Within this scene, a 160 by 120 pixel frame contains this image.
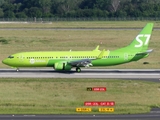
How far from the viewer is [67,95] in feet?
160

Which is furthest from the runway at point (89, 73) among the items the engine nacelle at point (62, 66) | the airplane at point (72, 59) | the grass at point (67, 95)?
the grass at point (67, 95)

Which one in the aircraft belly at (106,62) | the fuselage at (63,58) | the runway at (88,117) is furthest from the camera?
the aircraft belly at (106,62)

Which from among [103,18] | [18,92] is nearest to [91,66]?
[18,92]

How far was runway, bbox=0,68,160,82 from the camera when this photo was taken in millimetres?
60156

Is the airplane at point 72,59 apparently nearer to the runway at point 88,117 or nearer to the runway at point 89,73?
the runway at point 89,73

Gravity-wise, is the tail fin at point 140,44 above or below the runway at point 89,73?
above

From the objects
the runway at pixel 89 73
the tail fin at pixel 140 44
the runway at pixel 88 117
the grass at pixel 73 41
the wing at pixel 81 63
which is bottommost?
the grass at pixel 73 41

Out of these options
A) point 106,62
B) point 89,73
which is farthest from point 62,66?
point 106,62

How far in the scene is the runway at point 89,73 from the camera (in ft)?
197

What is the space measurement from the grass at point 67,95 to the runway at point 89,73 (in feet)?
12.4

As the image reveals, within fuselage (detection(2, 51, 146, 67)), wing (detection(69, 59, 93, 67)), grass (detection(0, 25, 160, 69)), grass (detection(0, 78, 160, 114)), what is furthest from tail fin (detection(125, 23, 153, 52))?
grass (detection(0, 78, 160, 114))

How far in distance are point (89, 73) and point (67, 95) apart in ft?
46.6

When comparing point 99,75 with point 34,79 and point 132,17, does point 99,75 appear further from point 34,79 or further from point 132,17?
point 132,17

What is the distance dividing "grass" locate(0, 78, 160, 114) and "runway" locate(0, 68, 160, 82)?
12.4ft
